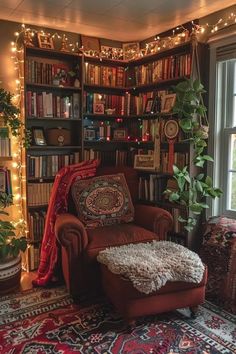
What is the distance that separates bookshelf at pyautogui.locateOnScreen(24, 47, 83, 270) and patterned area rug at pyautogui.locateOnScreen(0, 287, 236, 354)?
945 millimetres

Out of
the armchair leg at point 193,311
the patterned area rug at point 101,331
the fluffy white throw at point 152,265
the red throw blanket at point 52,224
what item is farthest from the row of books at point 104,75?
the armchair leg at point 193,311

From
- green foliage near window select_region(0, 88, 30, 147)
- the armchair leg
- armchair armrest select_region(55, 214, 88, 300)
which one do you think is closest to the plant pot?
armchair armrest select_region(55, 214, 88, 300)

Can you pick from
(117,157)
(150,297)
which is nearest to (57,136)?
(117,157)

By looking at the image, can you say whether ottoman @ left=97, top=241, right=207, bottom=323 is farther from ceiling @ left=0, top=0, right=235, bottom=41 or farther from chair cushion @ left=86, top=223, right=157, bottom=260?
ceiling @ left=0, top=0, right=235, bottom=41

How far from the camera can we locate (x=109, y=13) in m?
3.08

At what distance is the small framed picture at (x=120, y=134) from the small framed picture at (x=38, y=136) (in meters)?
0.83

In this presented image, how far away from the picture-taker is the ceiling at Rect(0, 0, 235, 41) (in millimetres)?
2855

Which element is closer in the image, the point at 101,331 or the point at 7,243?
the point at 101,331

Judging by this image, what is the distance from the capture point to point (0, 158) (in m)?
3.12

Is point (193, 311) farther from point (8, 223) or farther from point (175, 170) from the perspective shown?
point (8, 223)

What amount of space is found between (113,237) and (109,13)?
1.98m

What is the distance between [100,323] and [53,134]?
6.14 feet

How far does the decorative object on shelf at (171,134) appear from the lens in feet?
10.5

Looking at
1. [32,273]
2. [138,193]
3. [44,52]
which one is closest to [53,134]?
[44,52]
